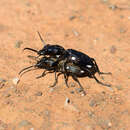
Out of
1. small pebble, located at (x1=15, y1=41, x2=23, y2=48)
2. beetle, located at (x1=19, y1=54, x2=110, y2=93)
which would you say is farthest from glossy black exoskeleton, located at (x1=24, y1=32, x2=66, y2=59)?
small pebble, located at (x1=15, y1=41, x2=23, y2=48)

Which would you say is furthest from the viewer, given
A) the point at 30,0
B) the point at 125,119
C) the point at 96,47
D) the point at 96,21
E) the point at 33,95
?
the point at 30,0

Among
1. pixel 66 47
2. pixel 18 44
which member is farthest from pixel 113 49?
pixel 18 44

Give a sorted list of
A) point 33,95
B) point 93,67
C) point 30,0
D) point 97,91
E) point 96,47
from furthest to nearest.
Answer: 1. point 30,0
2. point 96,47
3. point 93,67
4. point 97,91
5. point 33,95

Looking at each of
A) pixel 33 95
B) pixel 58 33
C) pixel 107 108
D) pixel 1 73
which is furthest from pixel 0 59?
pixel 107 108

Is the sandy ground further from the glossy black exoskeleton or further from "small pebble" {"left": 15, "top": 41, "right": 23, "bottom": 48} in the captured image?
A: the glossy black exoskeleton

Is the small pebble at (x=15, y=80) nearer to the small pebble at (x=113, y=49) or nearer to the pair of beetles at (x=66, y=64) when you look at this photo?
the pair of beetles at (x=66, y=64)

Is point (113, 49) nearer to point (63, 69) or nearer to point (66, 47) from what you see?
point (66, 47)

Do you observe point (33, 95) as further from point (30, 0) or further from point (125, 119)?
point (30, 0)

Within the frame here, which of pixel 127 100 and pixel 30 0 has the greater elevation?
pixel 30 0
